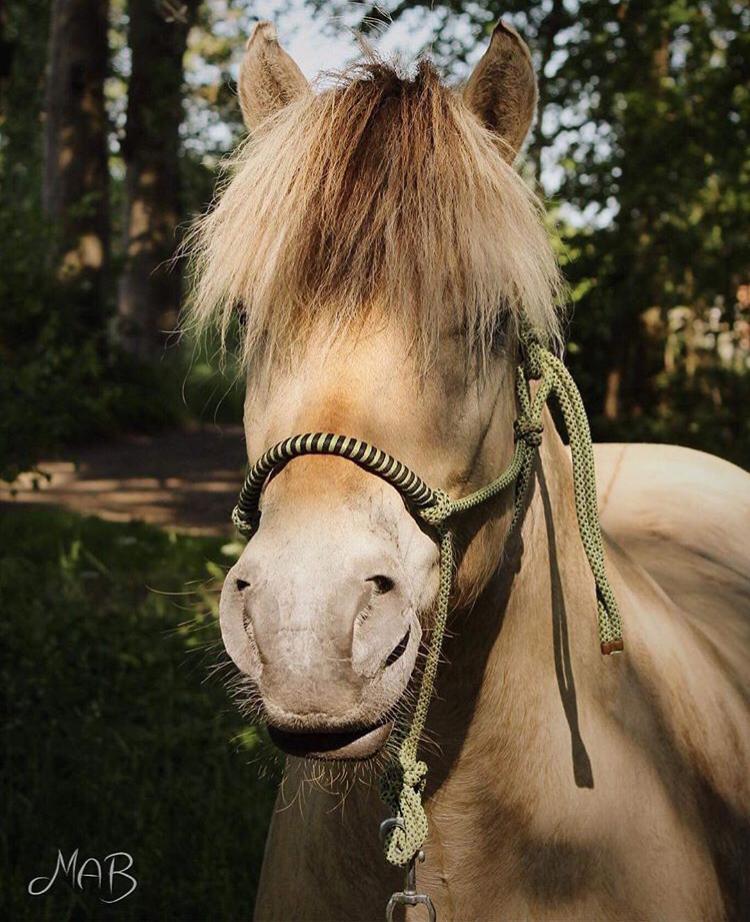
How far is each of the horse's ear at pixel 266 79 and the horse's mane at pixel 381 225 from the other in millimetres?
210

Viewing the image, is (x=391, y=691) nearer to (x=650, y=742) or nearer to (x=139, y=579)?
(x=650, y=742)

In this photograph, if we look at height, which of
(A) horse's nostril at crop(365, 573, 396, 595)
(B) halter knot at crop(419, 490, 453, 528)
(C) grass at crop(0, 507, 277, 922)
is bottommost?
(C) grass at crop(0, 507, 277, 922)

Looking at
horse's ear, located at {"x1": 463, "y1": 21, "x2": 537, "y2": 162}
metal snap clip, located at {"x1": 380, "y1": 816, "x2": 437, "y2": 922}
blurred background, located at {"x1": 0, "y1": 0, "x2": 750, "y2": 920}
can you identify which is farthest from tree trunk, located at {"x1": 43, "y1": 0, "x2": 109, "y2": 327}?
metal snap clip, located at {"x1": 380, "y1": 816, "x2": 437, "y2": 922}

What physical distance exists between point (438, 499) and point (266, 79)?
0.97m

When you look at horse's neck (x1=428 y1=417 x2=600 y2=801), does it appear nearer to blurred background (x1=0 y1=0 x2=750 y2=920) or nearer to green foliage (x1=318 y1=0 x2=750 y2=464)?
blurred background (x1=0 y1=0 x2=750 y2=920)

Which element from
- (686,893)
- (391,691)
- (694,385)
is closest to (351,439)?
(391,691)

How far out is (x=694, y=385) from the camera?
8656 millimetres

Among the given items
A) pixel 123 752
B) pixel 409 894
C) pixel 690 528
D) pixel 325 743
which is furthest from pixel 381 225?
pixel 123 752

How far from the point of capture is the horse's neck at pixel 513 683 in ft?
6.06

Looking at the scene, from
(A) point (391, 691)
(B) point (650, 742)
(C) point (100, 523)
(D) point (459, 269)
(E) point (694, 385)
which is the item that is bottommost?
(C) point (100, 523)

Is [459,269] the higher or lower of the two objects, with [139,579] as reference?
higher

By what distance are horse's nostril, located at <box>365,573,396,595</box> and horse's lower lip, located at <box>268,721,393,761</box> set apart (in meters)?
0.19

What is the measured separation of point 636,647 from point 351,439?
80 cm

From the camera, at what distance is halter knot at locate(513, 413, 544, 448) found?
1.88 meters
